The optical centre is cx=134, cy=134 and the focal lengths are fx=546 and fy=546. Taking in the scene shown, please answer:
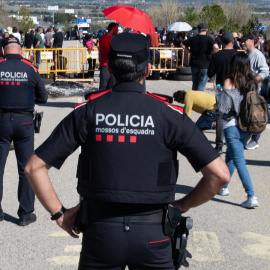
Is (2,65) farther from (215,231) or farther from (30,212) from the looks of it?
(215,231)

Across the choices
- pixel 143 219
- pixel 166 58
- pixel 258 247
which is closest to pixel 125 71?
pixel 143 219

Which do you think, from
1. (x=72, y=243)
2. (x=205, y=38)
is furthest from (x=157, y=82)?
(x=72, y=243)

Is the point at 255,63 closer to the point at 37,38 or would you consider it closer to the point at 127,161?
the point at 127,161

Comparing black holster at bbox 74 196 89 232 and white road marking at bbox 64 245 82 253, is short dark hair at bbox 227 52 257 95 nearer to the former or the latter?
white road marking at bbox 64 245 82 253

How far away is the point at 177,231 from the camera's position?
112 inches

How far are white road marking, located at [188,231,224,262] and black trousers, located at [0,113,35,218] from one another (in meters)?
1.73

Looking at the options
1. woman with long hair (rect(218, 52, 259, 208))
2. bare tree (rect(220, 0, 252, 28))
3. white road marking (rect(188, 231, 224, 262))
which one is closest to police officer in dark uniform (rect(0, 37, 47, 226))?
white road marking (rect(188, 231, 224, 262))

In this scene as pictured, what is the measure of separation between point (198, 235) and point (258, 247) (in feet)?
1.98

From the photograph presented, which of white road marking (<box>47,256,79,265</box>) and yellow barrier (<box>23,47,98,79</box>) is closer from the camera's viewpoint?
white road marking (<box>47,256,79,265</box>)

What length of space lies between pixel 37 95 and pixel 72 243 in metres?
1.57

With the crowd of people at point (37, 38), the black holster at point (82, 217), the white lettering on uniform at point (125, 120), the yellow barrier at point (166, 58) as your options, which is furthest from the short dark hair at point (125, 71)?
the yellow barrier at point (166, 58)

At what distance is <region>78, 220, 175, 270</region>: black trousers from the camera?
103 inches

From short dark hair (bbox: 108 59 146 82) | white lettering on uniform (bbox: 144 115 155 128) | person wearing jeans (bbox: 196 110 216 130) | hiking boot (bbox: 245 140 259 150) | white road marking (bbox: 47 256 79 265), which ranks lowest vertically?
hiking boot (bbox: 245 140 259 150)

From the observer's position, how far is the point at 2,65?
17.8ft
